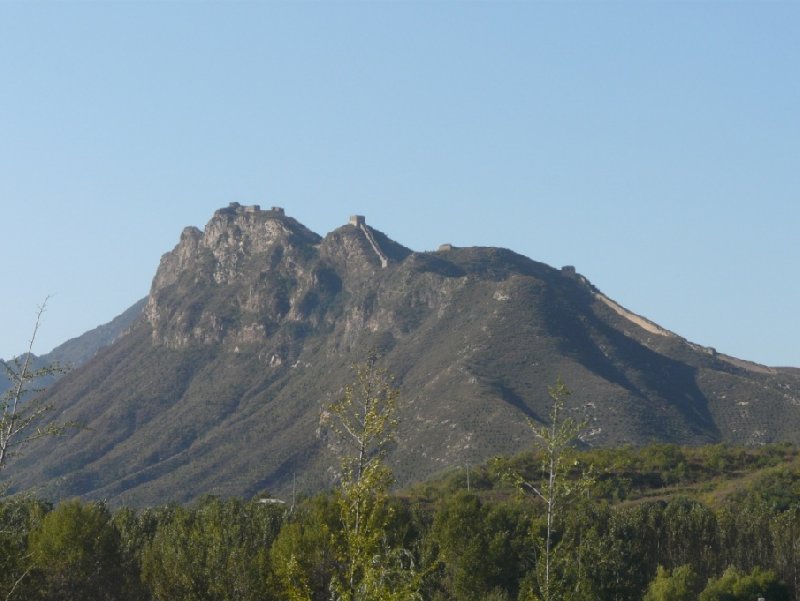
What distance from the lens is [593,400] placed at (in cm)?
15538

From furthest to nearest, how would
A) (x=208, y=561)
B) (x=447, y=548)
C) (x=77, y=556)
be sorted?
(x=447, y=548) < (x=208, y=561) < (x=77, y=556)

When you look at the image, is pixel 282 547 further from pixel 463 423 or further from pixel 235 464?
pixel 235 464

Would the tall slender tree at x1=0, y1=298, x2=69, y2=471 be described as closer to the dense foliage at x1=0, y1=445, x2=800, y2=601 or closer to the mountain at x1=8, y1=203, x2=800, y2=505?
the dense foliage at x1=0, y1=445, x2=800, y2=601

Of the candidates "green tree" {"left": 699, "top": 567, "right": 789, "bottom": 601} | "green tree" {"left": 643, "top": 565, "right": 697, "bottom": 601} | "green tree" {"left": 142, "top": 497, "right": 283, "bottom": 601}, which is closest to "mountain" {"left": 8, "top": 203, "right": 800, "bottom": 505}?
"green tree" {"left": 699, "top": 567, "right": 789, "bottom": 601}

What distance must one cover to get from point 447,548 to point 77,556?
23.3 metres

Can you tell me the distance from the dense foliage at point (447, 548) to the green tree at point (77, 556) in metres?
0.07

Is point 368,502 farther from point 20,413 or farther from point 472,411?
point 472,411

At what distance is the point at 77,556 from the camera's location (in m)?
55.9

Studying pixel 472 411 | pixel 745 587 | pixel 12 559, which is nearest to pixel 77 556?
pixel 12 559

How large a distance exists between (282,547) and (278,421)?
132 meters

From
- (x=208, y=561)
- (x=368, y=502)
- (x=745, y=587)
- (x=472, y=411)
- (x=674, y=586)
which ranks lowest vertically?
(x=745, y=587)

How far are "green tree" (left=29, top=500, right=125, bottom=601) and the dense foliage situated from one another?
67mm

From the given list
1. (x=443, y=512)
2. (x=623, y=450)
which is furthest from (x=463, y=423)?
(x=443, y=512)

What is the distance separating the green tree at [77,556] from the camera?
5519cm
